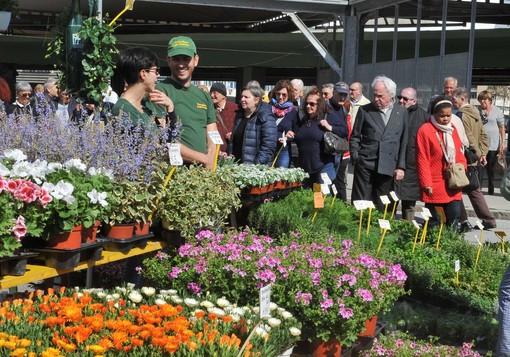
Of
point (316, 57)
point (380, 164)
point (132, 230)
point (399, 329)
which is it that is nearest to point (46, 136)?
point (132, 230)

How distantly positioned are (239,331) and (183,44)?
243 centimetres

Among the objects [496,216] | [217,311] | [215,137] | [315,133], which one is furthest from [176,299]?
[496,216]

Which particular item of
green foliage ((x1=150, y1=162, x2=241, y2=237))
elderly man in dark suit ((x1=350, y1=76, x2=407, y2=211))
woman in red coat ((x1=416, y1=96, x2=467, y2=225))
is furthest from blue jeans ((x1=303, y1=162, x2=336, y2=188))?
green foliage ((x1=150, y1=162, x2=241, y2=237))

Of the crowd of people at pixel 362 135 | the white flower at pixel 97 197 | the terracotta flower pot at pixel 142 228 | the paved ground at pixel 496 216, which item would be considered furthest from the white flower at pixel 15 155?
the paved ground at pixel 496 216

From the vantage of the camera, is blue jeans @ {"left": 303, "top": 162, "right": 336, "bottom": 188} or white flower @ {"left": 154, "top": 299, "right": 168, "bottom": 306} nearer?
white flower @ {"left": 154, "top": 299, "right": 168, "bottom": 306}

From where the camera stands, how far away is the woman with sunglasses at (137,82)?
532 centimetres

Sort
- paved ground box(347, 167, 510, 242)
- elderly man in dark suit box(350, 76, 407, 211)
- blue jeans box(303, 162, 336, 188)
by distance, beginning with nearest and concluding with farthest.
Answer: elderly man in dark suit box(350, 76, 407, 211)
blue jeans box(303, 162, 336, 188)
paved ground box(347, 167, 510, 242)

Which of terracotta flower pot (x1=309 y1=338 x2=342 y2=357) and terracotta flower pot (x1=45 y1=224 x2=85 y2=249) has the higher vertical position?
terracotta flower pot (x1=45 y1=224 x2=85 y2=249)

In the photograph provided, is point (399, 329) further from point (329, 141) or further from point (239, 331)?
point (329, 141)

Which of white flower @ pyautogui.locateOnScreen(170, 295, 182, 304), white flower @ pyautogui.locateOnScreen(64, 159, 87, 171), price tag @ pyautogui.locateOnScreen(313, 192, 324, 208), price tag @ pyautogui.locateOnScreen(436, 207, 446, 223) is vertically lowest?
white flower @ pyautogui.locateOnScreen(170, 295, 182, 304)

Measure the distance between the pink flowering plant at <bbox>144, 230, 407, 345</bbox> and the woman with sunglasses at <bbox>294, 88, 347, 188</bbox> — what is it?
4579 millimetres

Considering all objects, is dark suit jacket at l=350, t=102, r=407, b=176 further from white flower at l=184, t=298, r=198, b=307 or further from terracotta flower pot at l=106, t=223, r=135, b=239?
white flower at l=184, t=298, r=198, b=307

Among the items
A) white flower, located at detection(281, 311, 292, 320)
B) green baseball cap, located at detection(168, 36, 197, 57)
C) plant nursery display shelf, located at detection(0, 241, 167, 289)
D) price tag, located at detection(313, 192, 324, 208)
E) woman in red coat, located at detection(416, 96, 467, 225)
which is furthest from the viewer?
woman in red coat, located at detection(416, 96, 467, 225)

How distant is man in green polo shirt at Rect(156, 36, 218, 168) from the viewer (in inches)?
225
